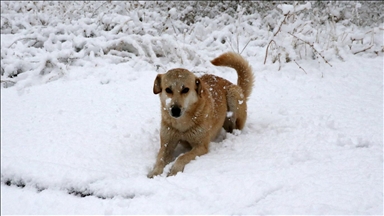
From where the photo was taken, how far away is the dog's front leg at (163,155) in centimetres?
405

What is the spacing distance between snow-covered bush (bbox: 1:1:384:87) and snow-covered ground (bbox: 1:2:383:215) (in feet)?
0.13

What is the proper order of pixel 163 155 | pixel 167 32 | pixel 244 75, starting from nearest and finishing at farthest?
pixel 163 155, pixel 244 75, pixel 167 32

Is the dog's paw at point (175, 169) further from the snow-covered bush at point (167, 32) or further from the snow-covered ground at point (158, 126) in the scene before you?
the snow-covered bush at point (167, 32)

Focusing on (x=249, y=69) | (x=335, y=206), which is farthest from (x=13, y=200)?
(x=249, y=69)

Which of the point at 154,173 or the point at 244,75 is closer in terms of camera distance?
the point at 154,173

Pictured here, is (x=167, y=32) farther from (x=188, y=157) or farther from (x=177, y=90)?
(x=188, y=157)

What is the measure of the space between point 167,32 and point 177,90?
5.04 m

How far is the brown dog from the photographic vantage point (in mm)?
4102

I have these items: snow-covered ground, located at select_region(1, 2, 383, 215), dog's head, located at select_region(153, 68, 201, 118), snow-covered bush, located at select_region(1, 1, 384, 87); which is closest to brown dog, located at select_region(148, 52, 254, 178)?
dog's head, located at select_region(153, 68, 201, 118)

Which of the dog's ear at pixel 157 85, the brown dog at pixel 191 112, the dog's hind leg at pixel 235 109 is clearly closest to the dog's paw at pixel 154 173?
the brown dog at pixel 191 112

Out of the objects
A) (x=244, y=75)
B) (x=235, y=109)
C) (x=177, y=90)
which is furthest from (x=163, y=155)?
(x=244, y=75)

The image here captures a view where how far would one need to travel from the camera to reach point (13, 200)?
3.55 metres

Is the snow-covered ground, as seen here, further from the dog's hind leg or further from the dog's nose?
the dog's nose

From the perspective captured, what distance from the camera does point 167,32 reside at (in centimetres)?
885
